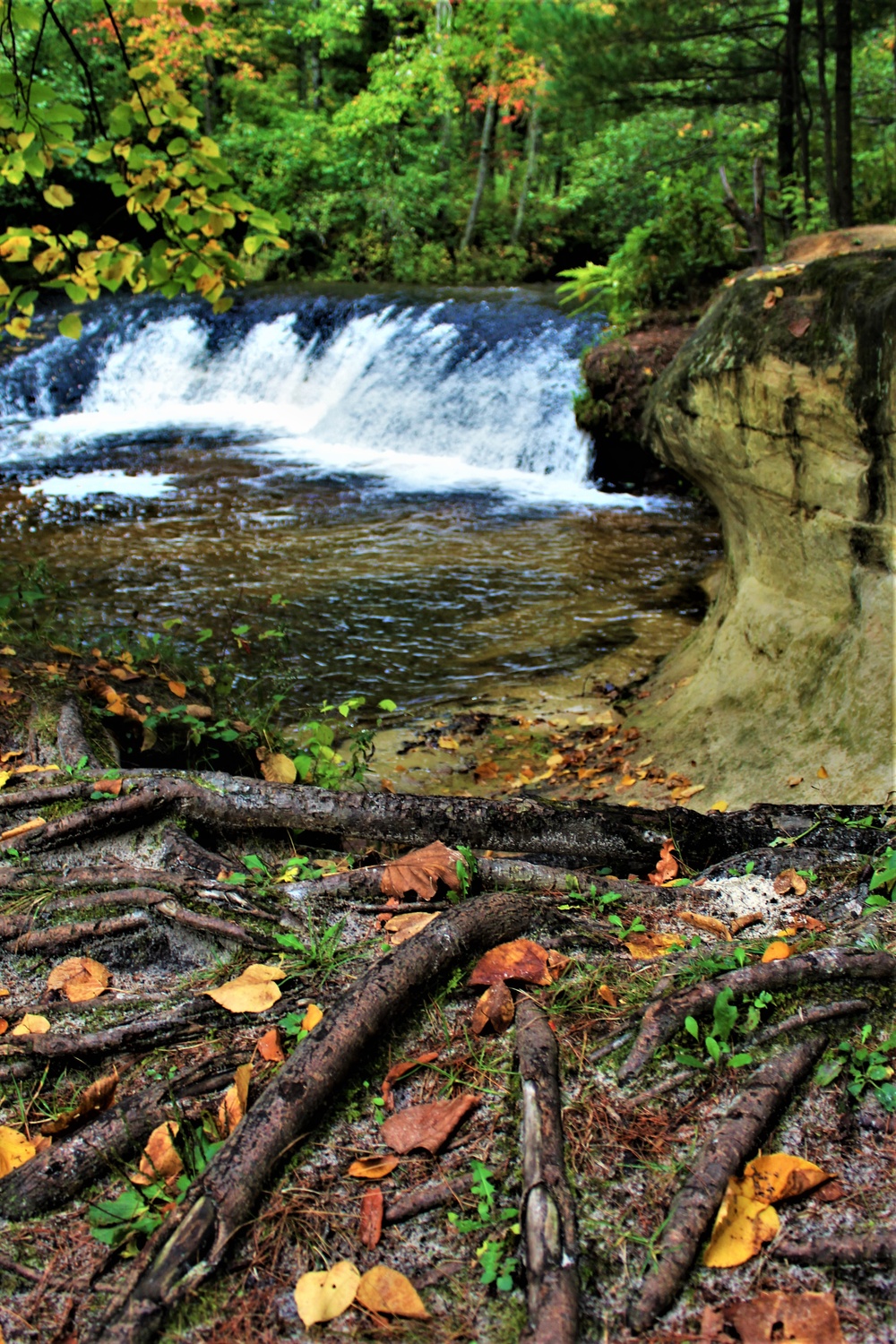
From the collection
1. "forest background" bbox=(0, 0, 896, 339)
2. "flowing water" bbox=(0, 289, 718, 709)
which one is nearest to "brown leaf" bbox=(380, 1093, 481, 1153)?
"flowing water" bbox=(0, 289, 718, 709)

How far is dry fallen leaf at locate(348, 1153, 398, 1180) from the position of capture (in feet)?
5.57

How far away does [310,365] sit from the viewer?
665 inches

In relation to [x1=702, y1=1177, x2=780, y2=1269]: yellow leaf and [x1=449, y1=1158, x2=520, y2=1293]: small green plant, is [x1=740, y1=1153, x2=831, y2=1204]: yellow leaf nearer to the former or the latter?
[x1=702, y1=1177, x2=780, y2=1269]: yellow leaf

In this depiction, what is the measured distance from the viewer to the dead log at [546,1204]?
1.40m

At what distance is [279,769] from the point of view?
14.4ft

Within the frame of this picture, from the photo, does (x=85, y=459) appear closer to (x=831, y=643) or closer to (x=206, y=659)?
(x=206, y=659)

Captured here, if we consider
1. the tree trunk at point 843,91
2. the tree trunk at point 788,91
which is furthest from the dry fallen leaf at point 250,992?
the tree trunk at point 788,91

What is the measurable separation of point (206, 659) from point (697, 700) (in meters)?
3.81

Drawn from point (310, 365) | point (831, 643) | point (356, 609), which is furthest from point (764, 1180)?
point (310, 365)

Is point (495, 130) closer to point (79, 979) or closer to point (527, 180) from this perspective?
point (527, 180)

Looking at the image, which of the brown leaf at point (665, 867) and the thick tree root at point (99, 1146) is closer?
the thick tree root at point (99, 1146)

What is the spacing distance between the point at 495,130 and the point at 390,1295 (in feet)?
95.2

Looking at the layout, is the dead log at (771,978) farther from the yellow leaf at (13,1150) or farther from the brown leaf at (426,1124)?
the yellow leaf at (13,1150)

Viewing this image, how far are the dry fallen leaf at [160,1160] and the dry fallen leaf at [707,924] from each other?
1440mm
